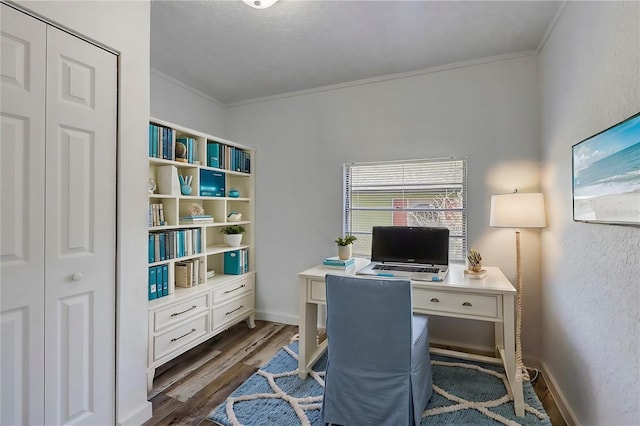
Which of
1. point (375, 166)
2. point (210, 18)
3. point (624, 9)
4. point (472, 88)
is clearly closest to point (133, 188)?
point (210, 18)

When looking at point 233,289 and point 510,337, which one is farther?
point 233,289

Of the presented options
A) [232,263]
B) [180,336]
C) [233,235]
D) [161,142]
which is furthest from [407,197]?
[180,336]

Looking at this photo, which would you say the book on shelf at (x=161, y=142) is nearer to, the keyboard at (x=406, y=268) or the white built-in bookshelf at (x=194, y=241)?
the white built-in bookshelf at (x=194, y=241)

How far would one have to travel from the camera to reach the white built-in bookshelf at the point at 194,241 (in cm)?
235

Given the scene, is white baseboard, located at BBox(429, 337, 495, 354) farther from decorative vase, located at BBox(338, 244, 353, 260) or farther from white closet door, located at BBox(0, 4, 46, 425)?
white closet door, located at BBox(0, 4, 46, 425)


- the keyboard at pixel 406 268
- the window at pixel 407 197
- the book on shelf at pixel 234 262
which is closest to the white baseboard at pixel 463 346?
the window at pixel 407 197

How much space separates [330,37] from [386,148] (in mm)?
1104

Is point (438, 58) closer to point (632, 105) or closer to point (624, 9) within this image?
point (624, 9)

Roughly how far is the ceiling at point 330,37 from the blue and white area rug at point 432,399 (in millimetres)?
2459

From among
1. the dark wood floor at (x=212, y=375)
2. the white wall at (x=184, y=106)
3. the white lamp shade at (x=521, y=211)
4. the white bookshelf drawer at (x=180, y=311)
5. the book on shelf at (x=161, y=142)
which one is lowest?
the dark wood floor at (x=212, y=375)

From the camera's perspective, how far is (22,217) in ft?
4.45

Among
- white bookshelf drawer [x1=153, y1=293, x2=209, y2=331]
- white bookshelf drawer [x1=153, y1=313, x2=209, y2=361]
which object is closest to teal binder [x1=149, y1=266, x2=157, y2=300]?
white bookshelf drawer [x1=153, y1=293, x2=209, y2=331]

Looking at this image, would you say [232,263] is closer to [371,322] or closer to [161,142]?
[161,142]

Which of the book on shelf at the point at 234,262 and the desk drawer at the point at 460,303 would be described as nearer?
the desk drawer at the point at 460,303
